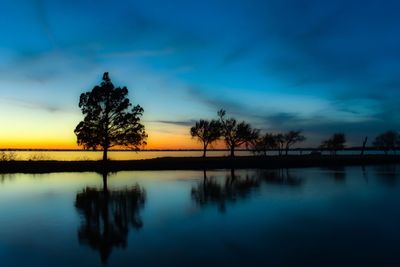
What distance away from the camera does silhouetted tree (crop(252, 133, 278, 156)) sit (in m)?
97.8

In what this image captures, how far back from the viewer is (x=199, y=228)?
57.8 feet

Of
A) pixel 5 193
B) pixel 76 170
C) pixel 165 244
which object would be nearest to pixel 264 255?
pixel 165 244

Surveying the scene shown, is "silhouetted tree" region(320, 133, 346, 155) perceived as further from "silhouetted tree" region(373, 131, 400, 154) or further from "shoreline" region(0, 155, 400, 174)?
"shoreline" region(0, 155, 400, 174)

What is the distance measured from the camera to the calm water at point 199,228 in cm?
1309

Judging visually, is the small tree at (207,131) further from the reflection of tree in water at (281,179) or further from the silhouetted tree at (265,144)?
the reflection of tree in water at (281,179)

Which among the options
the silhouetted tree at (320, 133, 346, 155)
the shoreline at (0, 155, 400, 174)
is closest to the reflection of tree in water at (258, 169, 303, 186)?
the shoreline at (0, 155, 400, 174)

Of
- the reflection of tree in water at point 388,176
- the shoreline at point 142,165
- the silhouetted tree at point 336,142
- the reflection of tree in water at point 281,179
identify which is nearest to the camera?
the reflection of tree in water at point 281,179

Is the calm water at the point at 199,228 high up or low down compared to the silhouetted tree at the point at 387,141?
down

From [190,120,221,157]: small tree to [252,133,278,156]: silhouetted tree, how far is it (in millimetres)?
13055

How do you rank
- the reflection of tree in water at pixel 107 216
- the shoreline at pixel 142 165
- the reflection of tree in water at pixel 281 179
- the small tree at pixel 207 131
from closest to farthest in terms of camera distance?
the reflection of tree in water at pixel 107 216 → the reflection of tree in water at pixel 281 179 → the shoreline at pixel 142 165 → the small tree at pixel 207 131

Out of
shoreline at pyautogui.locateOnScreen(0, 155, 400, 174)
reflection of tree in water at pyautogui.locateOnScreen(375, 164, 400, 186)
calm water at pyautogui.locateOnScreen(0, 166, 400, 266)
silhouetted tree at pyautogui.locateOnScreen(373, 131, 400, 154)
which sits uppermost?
silhouetted tree at pyautogui.locateOnScreen(373, 131, 400, 154)

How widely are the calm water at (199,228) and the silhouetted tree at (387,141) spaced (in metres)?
95.0

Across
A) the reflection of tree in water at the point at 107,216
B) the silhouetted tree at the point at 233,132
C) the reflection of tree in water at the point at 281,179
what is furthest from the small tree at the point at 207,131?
the reflection of tree in water at the point at 107,216

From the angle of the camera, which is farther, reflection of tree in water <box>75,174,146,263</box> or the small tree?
the small tree
